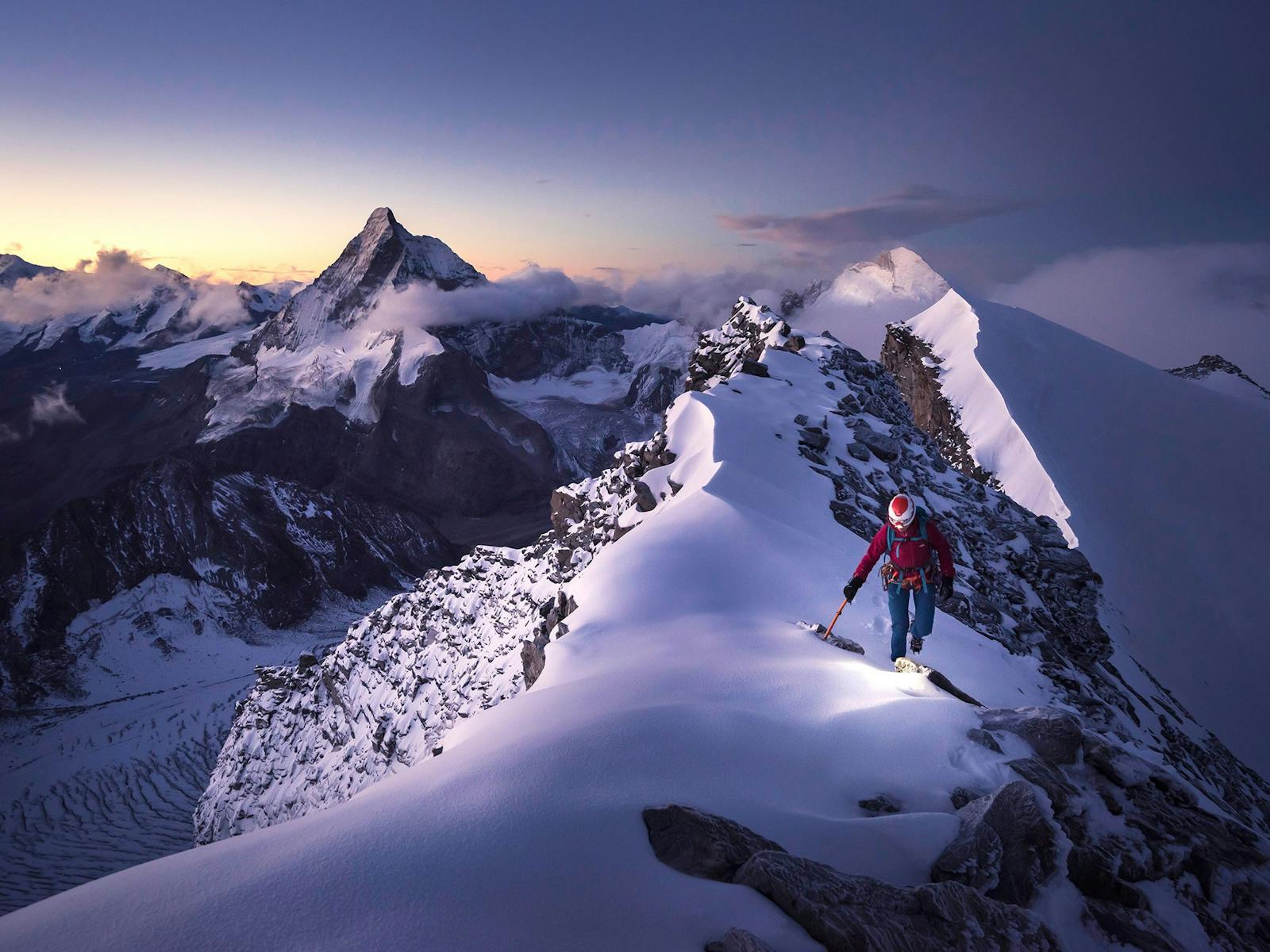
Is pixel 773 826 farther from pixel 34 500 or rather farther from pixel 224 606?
pixel 34 500

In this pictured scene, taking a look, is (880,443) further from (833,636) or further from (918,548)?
(918,548)

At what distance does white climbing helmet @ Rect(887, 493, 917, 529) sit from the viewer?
31.6 ft

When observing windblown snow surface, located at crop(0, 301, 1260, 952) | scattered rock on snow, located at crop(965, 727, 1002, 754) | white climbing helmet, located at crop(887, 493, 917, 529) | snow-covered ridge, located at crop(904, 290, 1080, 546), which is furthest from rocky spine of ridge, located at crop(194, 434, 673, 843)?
snow-covered ridge, located at crop(904, 290, 1080, 546)

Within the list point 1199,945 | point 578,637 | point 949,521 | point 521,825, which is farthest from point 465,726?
point 949,521

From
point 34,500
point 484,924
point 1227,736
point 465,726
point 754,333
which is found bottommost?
point 34,500

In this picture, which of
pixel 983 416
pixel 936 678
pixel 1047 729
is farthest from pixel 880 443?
pixel 983 416

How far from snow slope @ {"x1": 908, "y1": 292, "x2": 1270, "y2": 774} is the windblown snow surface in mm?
24265

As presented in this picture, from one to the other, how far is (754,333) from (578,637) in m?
29.4

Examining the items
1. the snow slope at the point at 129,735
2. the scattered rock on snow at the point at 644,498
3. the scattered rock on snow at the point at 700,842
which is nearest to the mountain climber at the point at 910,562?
the scattered rock on snow at the point at 700,842

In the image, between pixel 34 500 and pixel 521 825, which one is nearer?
pixel 521 825

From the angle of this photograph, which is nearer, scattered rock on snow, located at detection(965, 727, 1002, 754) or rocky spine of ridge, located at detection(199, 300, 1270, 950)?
rocky spine of ridge, located at detection(199, 300, 1270, 950)

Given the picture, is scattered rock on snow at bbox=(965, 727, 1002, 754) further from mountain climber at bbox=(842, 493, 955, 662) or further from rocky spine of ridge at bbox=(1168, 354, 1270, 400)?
rocky spine of ridge at bbox=(1168, 354, 1270, 400)

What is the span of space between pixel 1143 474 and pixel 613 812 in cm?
5036

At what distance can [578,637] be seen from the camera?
12164 millimetres
